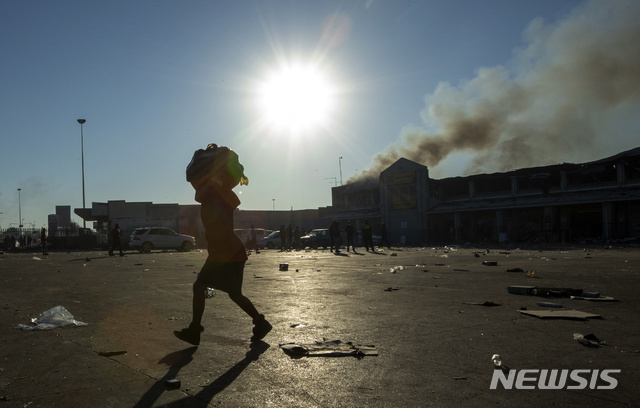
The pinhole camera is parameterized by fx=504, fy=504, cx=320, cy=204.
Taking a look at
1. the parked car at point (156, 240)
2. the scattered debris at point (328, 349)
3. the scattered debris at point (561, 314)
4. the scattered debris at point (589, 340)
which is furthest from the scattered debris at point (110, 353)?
the parked car at point (156, 240)

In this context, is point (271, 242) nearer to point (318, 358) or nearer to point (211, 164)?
point (211, 164)

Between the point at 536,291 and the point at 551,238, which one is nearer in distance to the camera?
the point at 536,291

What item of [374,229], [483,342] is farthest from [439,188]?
[483,342]

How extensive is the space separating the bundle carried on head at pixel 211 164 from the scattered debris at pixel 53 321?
7.89 feet

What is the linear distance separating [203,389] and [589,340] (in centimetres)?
353

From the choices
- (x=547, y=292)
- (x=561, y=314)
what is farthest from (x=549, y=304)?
(x=547, y=292)

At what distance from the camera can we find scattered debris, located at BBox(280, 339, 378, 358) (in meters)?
4.38

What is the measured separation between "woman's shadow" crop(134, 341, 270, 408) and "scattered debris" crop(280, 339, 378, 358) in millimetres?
307

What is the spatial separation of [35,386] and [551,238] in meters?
43.7

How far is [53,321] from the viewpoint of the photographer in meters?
6.08

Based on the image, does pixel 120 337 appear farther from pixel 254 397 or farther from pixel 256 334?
pixel 254 397

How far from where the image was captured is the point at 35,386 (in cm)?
361

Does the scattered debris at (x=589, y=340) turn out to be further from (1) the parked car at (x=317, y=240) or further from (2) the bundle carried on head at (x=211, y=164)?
(1) the parked car at (x=317, y=240)

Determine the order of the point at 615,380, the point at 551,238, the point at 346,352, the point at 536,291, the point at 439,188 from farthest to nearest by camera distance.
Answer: the point at 439,188, the point at 551,238, the point at 536,291, the point at 346,352, the point at 615,380
